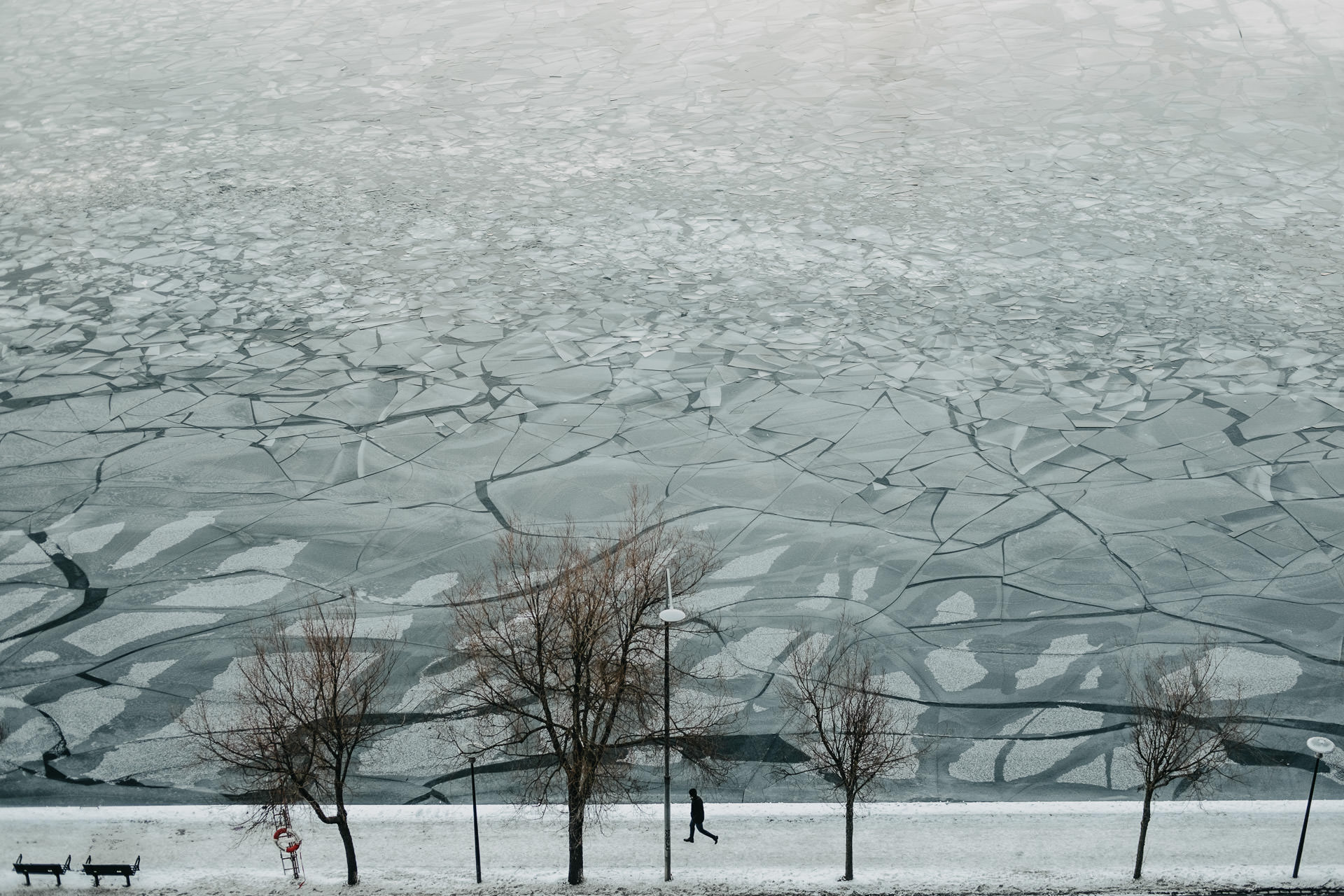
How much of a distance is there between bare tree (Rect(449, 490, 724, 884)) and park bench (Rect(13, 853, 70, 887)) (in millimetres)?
4201

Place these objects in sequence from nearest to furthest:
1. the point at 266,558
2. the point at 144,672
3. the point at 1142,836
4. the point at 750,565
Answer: the point at 1142,836 < the point at 144,672 < the point at 750,565 < the point at 266,558

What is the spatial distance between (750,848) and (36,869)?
270 inches

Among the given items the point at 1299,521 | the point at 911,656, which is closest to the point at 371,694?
the point at 911,656

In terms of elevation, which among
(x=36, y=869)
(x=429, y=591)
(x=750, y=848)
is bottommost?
(x=750, y=848)

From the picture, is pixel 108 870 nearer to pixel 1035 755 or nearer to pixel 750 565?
pixel 750 565

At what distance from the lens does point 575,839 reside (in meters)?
13.6

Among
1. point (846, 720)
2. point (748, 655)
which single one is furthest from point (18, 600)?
point (846, 720)

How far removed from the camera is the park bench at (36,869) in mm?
13453

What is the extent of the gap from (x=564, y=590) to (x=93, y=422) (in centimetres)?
1047

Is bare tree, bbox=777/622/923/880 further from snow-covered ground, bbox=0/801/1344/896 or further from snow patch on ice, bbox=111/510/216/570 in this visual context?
snow patch on ice, bbox=111/510/216/570

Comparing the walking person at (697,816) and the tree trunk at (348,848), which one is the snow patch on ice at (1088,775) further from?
the tree trunk at (348,848)

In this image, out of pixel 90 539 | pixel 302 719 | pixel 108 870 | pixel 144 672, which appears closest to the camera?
pixel 108 870

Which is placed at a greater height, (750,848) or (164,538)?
(164,538)

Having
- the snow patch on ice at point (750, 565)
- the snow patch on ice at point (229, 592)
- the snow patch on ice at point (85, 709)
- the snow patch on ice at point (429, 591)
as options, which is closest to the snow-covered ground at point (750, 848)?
the snow patch on ice at point (85, 709)
